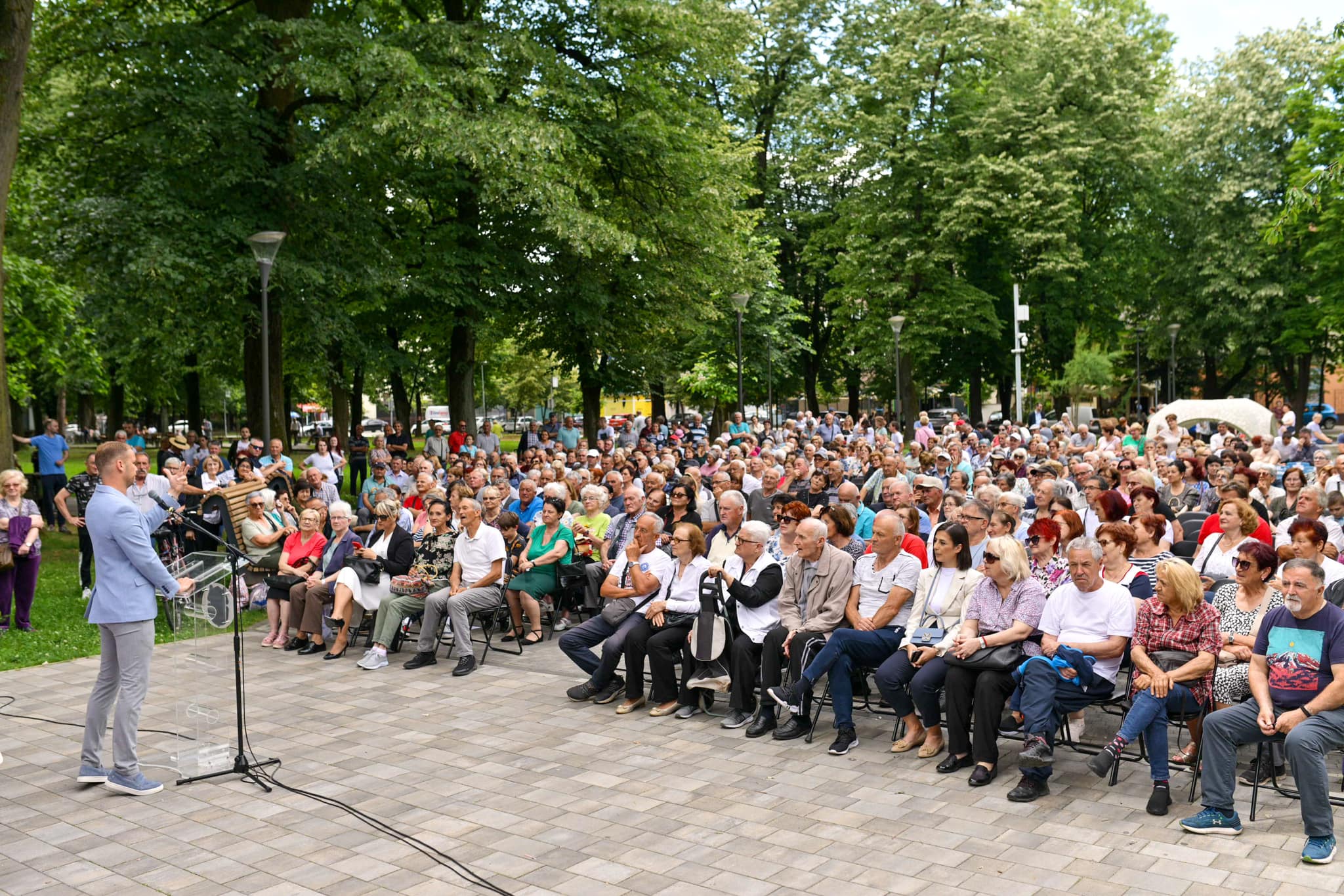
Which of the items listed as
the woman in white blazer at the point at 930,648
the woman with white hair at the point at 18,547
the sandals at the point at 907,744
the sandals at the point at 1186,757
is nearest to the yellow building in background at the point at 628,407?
the woman with white hair at the point at 18,547

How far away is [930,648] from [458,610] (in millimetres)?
4279

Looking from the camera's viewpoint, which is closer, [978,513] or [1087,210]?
[978,513]

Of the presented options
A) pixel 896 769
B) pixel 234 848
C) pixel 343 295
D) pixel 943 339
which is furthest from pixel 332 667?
pixel 943 339

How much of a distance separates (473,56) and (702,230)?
623 centimetres

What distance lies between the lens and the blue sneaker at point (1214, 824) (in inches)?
213

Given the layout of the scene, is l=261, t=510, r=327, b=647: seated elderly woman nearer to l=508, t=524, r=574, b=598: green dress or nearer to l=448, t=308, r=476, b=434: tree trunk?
l=508, t=524, r=574, b=598: green dress

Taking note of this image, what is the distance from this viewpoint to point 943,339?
37781 mm

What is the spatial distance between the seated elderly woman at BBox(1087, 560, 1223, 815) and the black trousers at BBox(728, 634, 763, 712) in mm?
2387

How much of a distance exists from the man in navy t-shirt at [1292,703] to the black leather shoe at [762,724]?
274cm

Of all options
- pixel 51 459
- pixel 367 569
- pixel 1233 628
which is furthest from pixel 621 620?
pixel 51 459

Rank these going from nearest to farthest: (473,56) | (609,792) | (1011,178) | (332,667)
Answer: (609,792)
(332,667)
(473,56)
(1011,178)

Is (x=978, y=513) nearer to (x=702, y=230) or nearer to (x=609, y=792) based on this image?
(x=609, y=792)

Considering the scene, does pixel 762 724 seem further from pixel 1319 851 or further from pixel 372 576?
pixel 372 576

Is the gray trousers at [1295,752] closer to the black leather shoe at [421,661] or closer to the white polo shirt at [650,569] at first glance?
the white polo shirt at [650,569]
